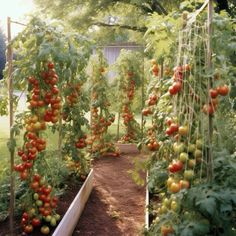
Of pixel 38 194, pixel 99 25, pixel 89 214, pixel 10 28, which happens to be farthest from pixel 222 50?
pixel 99 25

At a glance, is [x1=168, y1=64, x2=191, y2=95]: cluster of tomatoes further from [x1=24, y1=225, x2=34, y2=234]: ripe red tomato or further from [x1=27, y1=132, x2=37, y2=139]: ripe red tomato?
[x1=24, y1=225, x2=34, y2=234]: ripe red tomato

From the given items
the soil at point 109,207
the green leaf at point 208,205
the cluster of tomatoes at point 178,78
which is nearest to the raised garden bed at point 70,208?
the soil at point 109,207

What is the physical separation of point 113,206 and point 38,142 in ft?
6.14

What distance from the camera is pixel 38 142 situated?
374 centimetres

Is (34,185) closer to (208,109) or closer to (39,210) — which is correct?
(39,210)

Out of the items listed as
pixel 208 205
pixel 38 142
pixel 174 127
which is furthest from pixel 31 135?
pixel 208 205

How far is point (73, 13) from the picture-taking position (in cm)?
1089

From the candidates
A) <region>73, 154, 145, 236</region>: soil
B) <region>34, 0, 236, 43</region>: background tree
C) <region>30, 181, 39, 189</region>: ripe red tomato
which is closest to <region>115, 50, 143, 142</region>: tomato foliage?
<region>73, 154, 145, 236</region>: soil

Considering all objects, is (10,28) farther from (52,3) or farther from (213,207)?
(52,3)

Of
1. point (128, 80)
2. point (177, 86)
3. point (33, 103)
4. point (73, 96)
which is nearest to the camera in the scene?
point (177, 86)

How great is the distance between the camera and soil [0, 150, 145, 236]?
14.5 ft

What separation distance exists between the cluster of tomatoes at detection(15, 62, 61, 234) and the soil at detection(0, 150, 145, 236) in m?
0.17

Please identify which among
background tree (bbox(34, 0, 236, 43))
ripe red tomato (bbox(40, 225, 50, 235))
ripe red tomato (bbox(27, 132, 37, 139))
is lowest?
ripe red tomato (bbox(40, 225, 50, 235))

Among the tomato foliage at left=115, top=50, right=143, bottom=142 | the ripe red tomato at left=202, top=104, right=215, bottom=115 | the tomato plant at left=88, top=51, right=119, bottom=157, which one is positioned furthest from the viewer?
the tomato foliage at left=115, top=50, right=143, bottom=142
